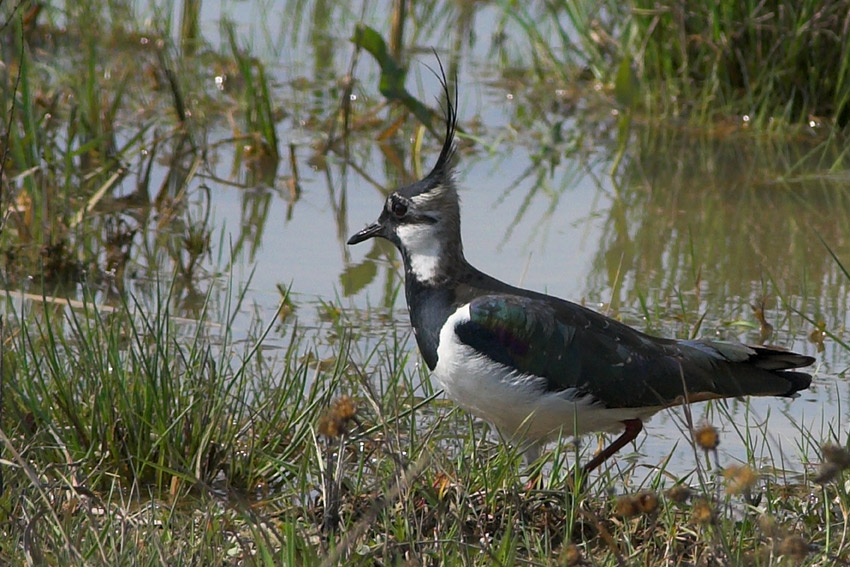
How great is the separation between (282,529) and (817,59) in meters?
4.85

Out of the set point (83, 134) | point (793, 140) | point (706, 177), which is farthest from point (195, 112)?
point (793, 140)

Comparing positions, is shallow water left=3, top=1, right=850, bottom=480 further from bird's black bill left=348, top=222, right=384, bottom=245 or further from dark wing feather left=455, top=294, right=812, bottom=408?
bird's black bill left=348, top=222, right=384, bottom=245

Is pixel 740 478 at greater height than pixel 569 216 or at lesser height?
greater

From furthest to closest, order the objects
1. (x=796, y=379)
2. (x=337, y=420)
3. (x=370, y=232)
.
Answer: (x=370, y=232), (x=796, y=379), (x=337, y=420)

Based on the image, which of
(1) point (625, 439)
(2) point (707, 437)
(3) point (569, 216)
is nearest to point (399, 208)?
(1) point (625, 439)

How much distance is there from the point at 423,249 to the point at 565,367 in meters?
0.66

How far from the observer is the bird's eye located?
4426mm

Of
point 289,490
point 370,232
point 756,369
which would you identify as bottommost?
point 289,490

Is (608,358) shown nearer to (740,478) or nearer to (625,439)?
(625,439)

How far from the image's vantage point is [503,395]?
3879 mm

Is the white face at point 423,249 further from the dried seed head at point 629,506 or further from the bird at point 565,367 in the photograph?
the dried seed head at point 629,506

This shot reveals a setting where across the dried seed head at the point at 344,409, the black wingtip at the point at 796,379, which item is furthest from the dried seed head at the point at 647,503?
the black wingtip at the point at 796,379

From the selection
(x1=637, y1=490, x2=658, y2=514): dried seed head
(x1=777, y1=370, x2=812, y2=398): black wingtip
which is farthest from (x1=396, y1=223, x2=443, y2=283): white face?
(x1=637, y1=490, x2=658, y2=514): dried seed head

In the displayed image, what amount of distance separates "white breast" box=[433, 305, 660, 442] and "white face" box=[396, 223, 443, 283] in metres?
0.34
